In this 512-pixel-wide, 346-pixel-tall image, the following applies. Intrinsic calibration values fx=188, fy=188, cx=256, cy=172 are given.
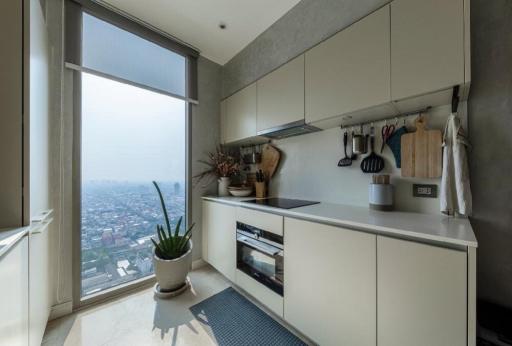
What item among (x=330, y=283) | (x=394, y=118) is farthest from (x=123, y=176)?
(x=394, y=118)

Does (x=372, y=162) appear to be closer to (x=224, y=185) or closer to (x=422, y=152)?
(x=422, y=152)

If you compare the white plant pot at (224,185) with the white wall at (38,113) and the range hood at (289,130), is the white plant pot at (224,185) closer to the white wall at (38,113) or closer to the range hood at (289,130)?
the range hood at (289,130)

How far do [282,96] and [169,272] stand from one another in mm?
1870

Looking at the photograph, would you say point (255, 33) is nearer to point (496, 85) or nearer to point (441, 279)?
point (496, 85)

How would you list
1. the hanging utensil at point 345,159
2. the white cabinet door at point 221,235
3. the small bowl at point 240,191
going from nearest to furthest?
the hanging utensil at point 345,159, the white cabinet door at point 221,235, the small bowl at point 240,191

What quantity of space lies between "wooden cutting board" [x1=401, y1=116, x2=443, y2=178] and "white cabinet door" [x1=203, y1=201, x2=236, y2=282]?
135 centimetres

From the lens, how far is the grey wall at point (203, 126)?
2.28m

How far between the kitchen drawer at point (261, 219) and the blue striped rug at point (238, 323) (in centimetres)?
69

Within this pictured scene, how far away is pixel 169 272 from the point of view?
5.54ft

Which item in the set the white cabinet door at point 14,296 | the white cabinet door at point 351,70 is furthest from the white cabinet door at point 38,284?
the white cabinet door at point 351,70

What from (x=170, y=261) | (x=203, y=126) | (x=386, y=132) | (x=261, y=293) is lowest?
(x=261, y=293)

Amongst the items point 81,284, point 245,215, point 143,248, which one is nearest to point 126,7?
point 245,215

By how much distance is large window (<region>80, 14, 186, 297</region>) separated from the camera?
5.37 feet

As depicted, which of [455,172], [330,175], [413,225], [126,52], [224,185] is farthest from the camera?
[224,185]
